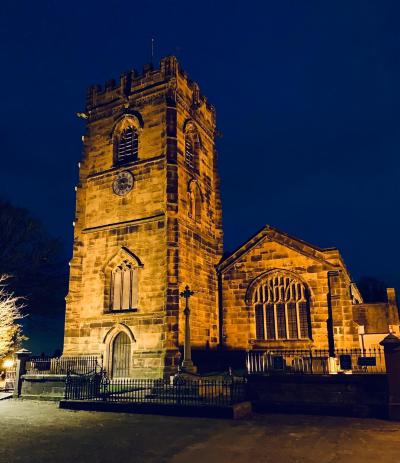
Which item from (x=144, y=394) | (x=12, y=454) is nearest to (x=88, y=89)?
(x=144, y=394)

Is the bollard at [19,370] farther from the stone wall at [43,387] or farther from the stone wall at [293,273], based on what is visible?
the stone wall at [293,273]

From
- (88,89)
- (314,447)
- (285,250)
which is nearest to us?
(314,447)

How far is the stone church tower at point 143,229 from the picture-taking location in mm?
20719

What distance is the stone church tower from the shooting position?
20.7 meters

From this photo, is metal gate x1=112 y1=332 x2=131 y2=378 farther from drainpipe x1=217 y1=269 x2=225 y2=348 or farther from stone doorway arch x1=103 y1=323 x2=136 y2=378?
drainpipe x1=217 y1=269 x2=225 y2=348

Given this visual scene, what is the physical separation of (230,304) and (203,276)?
2.19 meters

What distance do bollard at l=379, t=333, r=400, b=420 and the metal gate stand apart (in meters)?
12.4

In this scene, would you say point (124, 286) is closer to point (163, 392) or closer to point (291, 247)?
point (163, 392)

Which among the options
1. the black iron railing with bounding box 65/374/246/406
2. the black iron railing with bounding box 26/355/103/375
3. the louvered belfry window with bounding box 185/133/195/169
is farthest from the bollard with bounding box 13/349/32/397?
the louvered belfry window with bounding box 185/133/195/169

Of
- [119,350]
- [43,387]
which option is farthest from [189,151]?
[43,387]

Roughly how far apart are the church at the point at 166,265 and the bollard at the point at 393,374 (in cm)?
753

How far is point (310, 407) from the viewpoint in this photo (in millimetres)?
13625

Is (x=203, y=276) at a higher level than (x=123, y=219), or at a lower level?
lower

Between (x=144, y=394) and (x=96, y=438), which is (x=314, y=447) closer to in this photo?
(x=96, y=438)
